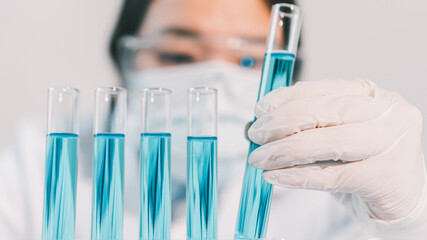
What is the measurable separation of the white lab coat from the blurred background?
183mm

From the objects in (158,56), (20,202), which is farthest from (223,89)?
(20,202)

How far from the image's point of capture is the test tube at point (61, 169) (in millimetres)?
875

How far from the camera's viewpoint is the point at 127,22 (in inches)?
91.1

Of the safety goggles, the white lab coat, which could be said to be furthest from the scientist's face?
the white lab coat

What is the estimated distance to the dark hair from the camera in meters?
2.25

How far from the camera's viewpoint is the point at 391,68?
7.25 feet

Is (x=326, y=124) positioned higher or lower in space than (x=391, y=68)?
lower

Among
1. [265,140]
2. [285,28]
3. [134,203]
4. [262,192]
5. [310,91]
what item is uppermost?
[285,28]

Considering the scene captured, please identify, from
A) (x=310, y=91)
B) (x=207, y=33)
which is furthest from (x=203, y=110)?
(x=207, y=33)

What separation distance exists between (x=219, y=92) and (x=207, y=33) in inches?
14.5

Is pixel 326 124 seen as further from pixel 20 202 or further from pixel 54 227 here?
pixel 20 202

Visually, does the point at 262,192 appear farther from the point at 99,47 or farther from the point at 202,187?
the point at 99,47

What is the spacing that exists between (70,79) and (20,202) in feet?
2.30

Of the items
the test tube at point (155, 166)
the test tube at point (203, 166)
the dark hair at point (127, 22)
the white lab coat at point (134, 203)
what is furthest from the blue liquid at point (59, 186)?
the dark hair at point (127, 22)
